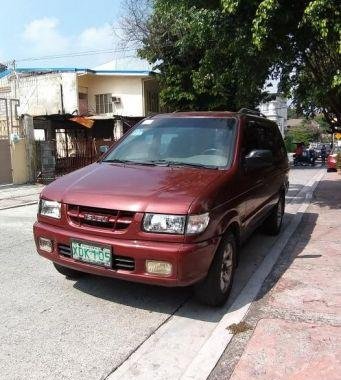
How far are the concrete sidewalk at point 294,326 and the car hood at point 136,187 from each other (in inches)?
48.5

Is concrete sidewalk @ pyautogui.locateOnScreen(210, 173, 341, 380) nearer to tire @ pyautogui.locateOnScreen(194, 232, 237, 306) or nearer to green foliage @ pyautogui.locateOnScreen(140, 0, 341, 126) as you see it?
tire @ pyautogui.locateOnScreen(194, 232, 237, 306)

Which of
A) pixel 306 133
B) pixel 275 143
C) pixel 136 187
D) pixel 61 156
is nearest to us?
pixel 136 187

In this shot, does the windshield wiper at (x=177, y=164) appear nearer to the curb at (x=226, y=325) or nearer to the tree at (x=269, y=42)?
the curb at (x=226, y=325)

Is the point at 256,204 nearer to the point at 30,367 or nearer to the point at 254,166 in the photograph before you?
the point at 254,166

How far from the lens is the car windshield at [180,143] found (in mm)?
5262

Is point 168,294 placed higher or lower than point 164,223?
lower

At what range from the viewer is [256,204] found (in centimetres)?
598

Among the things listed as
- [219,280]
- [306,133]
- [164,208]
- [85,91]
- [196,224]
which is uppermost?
[85,91]

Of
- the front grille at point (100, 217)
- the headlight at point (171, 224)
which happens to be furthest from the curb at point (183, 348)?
the front grille at point (100, 217)

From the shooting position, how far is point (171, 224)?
4.09 m

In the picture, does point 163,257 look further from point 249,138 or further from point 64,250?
point 249,138

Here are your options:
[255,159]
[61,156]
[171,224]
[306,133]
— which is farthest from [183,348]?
[306,133]

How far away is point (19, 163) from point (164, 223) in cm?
1363

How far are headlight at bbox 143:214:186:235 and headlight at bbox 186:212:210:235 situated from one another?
5cm
